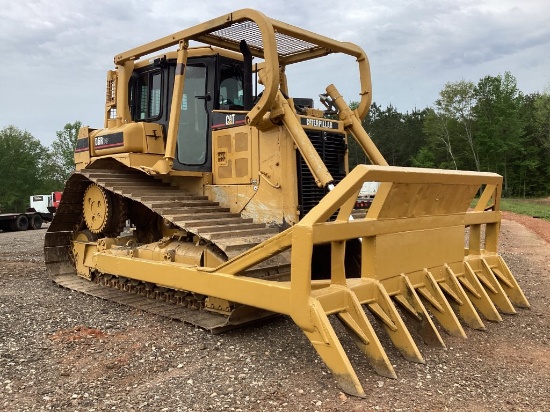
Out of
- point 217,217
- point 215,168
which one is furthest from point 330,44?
point 217,217

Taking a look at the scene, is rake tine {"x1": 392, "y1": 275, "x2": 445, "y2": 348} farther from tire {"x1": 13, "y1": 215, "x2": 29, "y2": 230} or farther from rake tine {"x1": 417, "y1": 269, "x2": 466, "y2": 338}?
tire {"x1": 13, "y1": 215, "x2": 29, "y2": 230}

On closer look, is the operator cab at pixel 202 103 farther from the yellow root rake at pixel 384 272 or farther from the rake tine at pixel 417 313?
the rake tine at pixel 417 313

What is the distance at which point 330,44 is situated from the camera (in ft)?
19.9

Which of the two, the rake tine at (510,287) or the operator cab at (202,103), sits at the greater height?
the operator cab at (202,103)

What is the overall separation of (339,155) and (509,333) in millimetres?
2617

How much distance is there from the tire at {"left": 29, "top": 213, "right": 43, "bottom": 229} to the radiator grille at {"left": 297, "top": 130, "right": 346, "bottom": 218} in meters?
19.1

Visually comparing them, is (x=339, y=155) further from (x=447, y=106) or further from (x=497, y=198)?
(x=447, y=106)

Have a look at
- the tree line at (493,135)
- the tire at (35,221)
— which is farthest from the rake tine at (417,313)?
the tree line at (493,135)

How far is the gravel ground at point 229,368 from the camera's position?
3408mm

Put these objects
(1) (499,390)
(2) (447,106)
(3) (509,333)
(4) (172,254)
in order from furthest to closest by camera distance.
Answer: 1. (2) (447,106)
2. (4) (172,254)
3. (3) (509,333)
4. (1) (499,390)

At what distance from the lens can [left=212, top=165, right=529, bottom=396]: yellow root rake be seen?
144 inches

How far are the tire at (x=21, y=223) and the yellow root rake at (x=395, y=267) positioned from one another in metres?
19.3

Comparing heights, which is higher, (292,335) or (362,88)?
(362,88)

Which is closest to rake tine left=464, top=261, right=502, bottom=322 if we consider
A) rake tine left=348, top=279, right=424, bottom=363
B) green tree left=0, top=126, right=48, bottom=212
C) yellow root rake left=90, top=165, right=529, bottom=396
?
yellow root rake left=90, top=165, right=529, bottom=396
